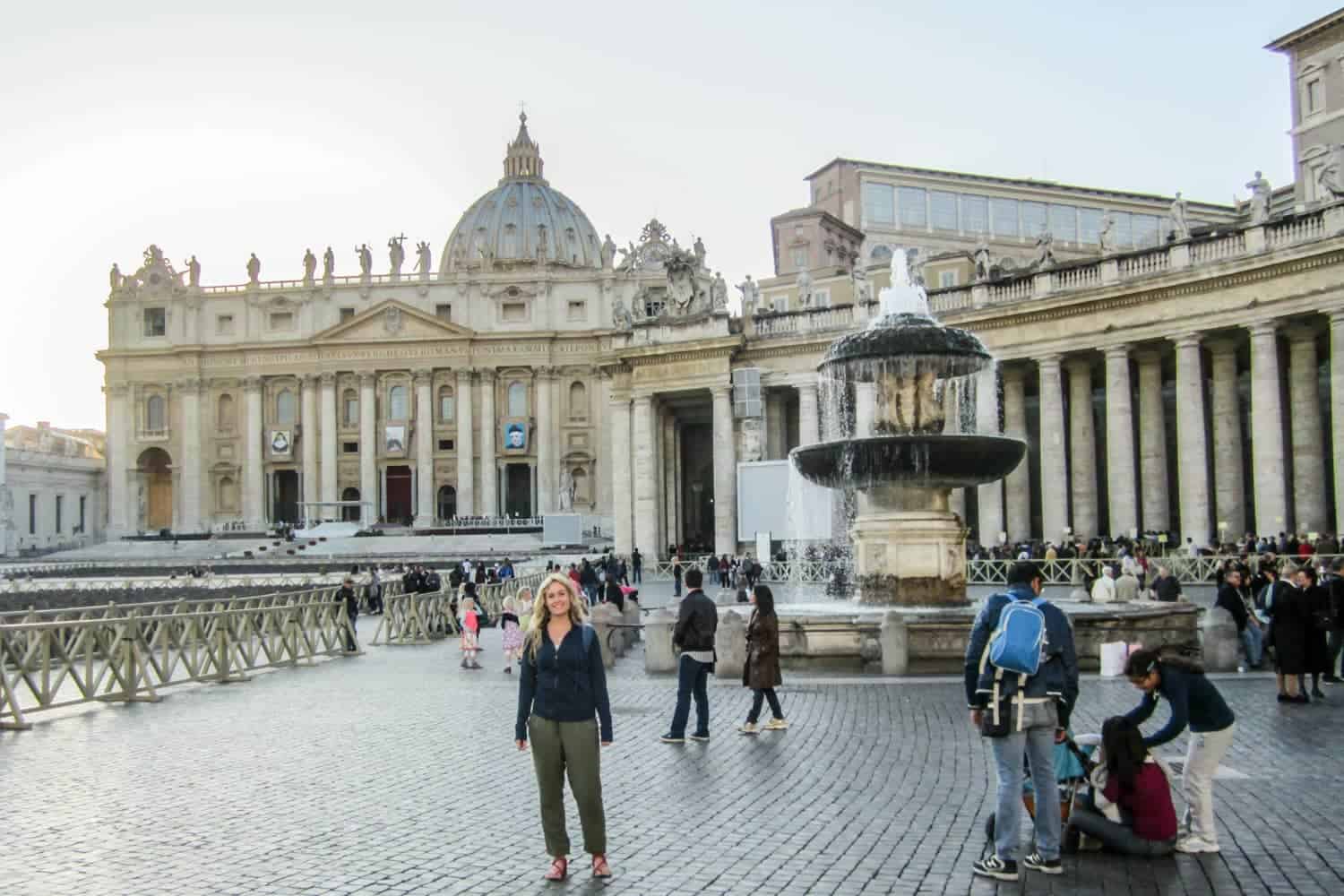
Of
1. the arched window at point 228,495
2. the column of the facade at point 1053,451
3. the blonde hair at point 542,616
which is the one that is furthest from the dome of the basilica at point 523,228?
the blonde hair at point 542,616

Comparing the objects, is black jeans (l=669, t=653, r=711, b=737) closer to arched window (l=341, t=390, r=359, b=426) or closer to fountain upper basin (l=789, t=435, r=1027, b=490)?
fountain upper basin (l=789, t=435, r=1027, b=490)

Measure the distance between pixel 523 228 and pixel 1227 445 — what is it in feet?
360

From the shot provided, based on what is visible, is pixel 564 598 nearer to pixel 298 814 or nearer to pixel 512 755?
pixel 298 814

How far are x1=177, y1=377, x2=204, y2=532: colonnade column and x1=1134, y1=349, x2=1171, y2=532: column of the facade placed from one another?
8061 cm

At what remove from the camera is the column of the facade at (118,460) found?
103 m

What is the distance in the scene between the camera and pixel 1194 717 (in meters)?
8.28

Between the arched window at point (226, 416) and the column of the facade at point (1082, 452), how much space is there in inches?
3111

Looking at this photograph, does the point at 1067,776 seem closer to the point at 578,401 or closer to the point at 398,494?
the point at 578,401

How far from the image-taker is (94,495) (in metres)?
114

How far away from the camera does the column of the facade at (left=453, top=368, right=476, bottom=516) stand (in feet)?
326

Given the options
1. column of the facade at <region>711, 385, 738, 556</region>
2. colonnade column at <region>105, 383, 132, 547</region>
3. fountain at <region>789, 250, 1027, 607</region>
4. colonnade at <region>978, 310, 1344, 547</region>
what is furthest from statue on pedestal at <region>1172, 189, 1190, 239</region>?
colonnade column at <region>105, 383, 132, 547</region>

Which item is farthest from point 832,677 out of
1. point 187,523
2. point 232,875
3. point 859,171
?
point 187,523

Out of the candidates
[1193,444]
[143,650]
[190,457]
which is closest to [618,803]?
[143,650]

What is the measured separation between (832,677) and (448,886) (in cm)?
1008
